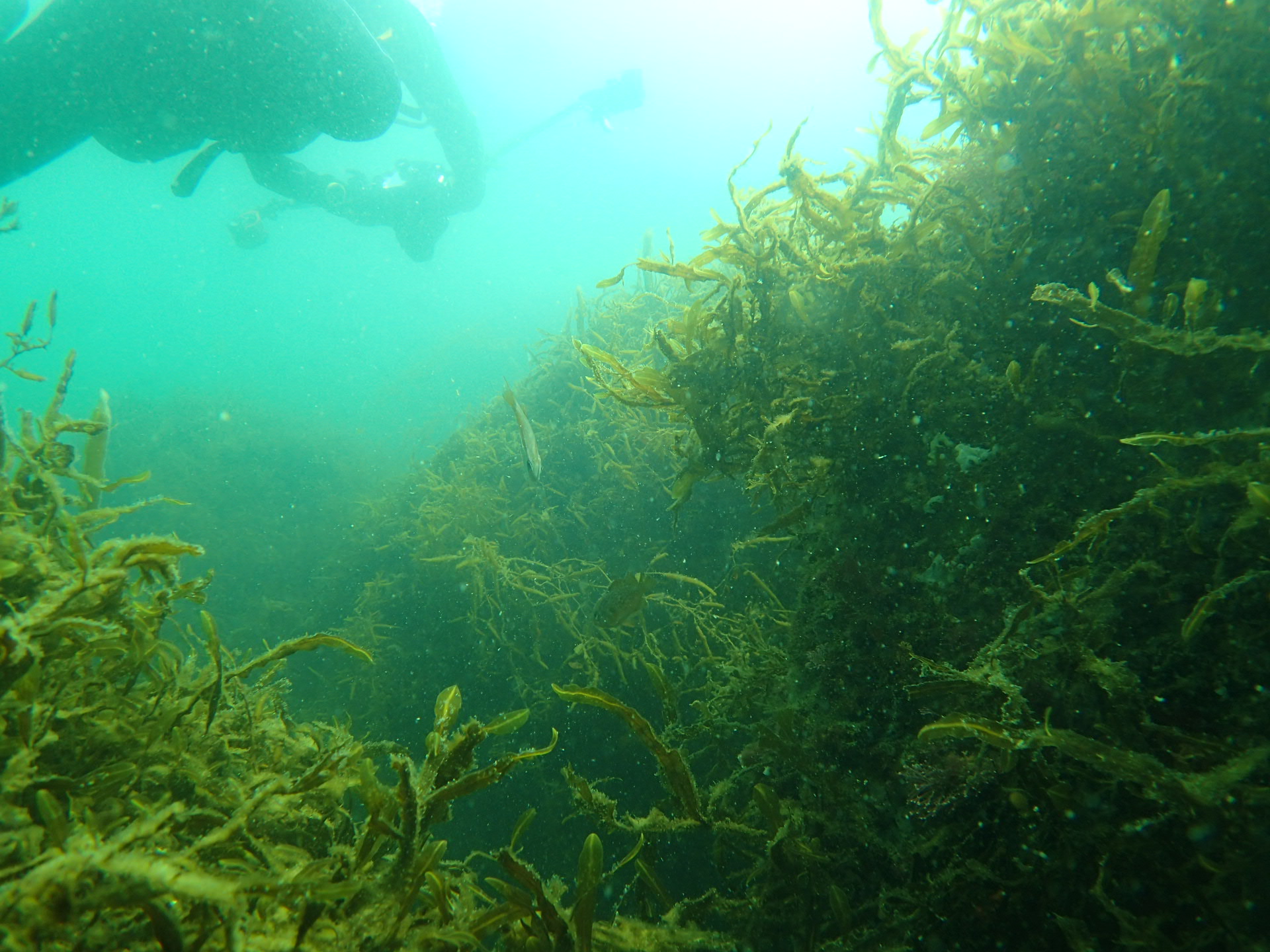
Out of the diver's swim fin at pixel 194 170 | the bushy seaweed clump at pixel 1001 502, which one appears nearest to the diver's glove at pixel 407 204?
the diver's swim fin at pixel 194 170

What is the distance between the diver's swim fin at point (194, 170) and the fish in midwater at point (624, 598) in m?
8.88

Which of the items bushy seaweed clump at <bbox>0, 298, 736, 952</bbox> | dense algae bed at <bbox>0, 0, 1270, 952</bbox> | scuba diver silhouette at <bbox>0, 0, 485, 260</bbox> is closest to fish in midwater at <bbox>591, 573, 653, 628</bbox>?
dense algae bed at <bbox>0, 0, 1270, 952</bbox>

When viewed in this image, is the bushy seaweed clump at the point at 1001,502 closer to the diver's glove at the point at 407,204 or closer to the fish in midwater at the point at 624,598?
the fish in midwater at the point at 624,598

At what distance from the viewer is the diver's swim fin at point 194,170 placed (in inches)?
291

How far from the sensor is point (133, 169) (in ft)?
220

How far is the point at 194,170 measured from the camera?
24.4 ft

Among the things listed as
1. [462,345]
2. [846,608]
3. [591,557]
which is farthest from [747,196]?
[462,345]

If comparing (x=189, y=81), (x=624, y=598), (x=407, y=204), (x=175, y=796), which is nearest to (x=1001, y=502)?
(x=624, y=598)

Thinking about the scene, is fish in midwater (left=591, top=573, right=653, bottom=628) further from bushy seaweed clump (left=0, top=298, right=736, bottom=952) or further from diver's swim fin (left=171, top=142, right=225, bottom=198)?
diver's swim fin (left=171, top=142, right=225, bottom=198)

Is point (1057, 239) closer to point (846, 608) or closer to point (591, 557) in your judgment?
point (846, 608)

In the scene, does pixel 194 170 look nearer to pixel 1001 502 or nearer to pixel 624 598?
pixel 624 598

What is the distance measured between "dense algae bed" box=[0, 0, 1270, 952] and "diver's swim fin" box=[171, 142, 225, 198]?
304 inches

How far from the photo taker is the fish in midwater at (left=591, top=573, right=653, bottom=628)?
10.3 feet

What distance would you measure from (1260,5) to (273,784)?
13.5ft
